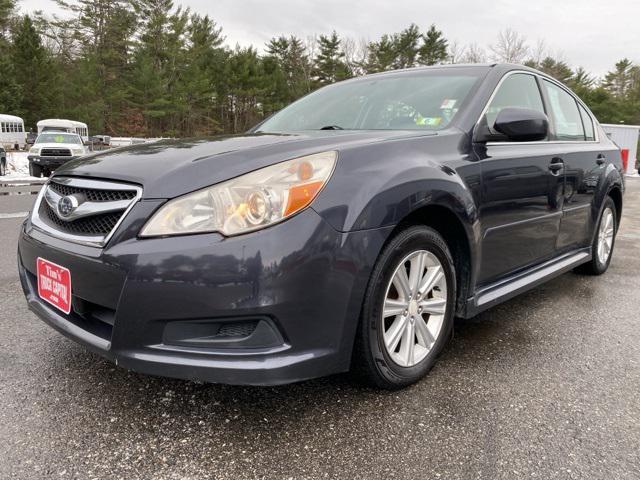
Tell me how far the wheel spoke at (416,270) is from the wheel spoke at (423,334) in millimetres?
151

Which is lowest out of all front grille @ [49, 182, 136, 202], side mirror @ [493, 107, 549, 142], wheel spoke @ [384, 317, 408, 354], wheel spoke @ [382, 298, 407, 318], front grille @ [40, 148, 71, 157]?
front grille @ [40, 148, 71, 157]

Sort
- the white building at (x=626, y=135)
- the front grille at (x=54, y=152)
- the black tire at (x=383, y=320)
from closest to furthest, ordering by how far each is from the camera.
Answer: the black tire at (x=383, y=320) → the front grille at (x=54, y=152) → the white building at (x=626, y=135)

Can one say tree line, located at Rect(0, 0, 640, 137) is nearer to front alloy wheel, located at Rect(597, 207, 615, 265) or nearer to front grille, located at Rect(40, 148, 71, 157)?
front grille, located at Rect(40, 148, 71, 157)

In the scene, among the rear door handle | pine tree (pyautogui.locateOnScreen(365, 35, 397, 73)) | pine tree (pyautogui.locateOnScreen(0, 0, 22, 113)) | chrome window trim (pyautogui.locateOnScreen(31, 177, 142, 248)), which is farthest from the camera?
pine tree (pyautogui.locateOnScreen(365, 35, 397, 73))

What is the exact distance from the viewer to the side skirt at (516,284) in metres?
2.54

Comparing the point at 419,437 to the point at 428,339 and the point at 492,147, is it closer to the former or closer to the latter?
the point at 428,339

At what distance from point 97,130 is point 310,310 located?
1907 inches

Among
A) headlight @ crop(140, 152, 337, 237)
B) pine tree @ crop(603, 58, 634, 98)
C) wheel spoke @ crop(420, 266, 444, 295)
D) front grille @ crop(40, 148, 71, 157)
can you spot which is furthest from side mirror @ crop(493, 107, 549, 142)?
pine tree @ crop(603, 58, 634, 98)

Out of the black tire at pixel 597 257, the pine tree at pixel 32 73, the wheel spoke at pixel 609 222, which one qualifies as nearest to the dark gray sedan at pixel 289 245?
the black tire at pixel 597 257

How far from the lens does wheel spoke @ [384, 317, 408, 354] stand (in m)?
2.09

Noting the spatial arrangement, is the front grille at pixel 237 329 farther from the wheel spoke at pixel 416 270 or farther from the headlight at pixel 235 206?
the wheel spoke at pixel 416 270

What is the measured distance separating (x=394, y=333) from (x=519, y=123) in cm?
123

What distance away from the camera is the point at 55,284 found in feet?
6.63

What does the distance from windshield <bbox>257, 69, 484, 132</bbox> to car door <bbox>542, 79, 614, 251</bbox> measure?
0.85 metres
